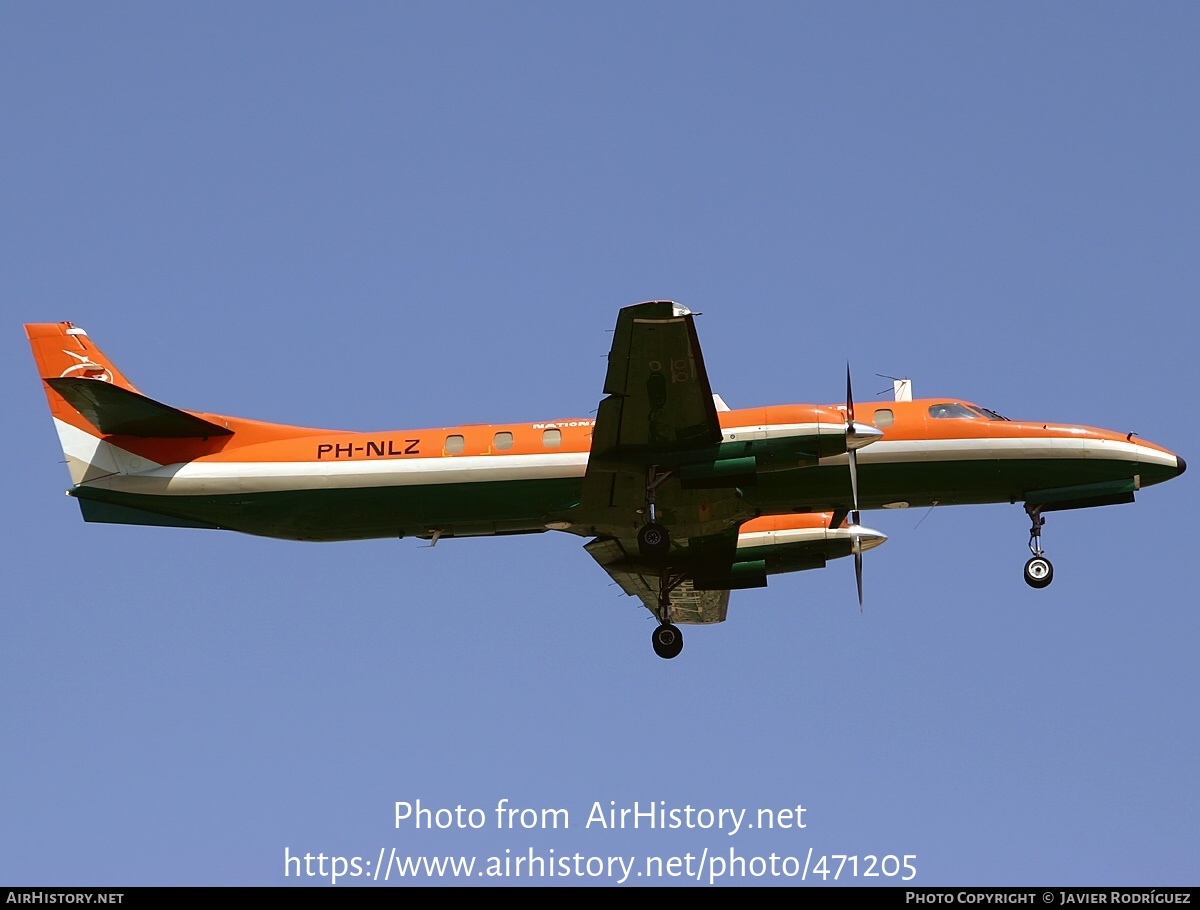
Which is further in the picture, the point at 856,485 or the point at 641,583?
the point at 641,583

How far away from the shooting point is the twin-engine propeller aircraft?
28.1 metres

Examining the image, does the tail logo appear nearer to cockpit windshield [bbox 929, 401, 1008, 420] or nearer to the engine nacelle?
the engine nacelle

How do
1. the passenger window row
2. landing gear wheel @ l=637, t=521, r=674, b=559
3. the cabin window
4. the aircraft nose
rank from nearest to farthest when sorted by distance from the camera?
the aircraft nose → landing gear wheel @ l=637, t=521, r=674, b=559 → the passenger window row → the cabin window

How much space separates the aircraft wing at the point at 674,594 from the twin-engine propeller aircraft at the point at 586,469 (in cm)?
134

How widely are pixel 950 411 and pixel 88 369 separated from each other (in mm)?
16853

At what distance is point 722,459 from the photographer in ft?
91.9

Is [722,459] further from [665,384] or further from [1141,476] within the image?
[1141,476]

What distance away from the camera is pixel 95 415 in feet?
94.7

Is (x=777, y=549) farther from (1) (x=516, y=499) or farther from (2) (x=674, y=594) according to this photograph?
(1) (x=516, y=499)

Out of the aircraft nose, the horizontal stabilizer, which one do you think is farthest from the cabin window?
the horizontal stabilizer

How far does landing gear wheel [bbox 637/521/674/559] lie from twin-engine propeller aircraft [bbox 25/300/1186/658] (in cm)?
4

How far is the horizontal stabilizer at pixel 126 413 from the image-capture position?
2808cm

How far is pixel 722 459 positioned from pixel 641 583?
6.11m
